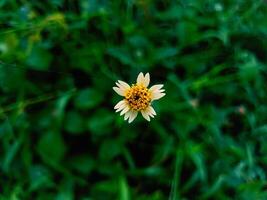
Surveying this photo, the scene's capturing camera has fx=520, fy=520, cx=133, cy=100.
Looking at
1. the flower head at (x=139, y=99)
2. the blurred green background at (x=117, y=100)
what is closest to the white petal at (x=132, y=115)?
the flower head at (x=139, y=99)

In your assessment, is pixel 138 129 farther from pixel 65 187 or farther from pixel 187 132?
pixel 65 187

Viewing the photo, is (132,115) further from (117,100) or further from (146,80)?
(117,100)

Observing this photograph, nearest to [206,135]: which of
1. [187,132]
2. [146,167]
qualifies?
[187,132]

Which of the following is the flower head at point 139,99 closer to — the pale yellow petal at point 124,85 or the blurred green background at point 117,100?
the pale yellow petal at point 124,85

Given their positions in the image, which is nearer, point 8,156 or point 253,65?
point 8,156

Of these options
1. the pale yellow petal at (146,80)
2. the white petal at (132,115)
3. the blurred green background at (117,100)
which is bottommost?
the white petal at (132,115)

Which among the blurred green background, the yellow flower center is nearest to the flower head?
the yellow flower center

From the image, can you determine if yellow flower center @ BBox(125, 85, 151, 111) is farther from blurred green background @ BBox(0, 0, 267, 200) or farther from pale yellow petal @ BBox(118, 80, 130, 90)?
blurred green background @ BBox(0, 0, 267, 200)
